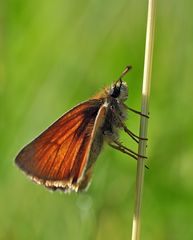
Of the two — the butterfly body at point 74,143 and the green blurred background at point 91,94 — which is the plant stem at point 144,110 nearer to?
the butterfly body at point 74,143

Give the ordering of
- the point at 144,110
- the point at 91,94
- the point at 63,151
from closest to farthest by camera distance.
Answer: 1. the point at 144,110
2. the point at 63,151
3. the point at 91,94

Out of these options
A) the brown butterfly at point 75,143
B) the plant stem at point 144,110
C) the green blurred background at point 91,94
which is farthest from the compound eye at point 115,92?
the green blurred background at point 91,94

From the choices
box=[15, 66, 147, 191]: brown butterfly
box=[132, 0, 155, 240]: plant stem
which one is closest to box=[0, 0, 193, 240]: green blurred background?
box=[15, 66, 147, 191]: brown butterfly

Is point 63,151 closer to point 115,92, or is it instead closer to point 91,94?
point 115,92

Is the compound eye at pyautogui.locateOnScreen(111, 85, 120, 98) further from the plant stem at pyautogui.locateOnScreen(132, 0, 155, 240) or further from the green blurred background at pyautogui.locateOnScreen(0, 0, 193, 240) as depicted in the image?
the green blurred background at pyautogui.locateOnScreen(0, 0, 193, 240)

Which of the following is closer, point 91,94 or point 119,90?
point 119,90

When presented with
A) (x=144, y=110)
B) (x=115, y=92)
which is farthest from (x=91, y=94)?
(x=144, y=110)

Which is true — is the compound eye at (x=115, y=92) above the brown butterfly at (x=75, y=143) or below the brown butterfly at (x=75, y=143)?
above
